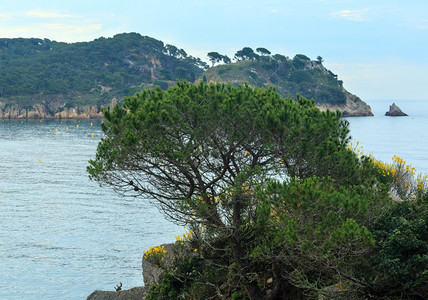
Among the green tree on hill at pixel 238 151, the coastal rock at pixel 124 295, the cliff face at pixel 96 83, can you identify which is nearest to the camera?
the green tree on hill at pixel 238 151

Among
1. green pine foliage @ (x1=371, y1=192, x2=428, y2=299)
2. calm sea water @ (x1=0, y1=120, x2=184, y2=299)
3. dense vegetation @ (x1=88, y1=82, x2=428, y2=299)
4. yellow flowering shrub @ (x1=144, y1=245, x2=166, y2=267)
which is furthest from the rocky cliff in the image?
green pine foliage @ (x1=371, y1=192, x2=428, y2=299)

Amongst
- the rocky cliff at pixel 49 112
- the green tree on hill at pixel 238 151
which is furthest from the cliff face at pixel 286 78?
the green tree on hill at pixel 238 151

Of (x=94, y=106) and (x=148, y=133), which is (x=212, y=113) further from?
(x=94, y=106)

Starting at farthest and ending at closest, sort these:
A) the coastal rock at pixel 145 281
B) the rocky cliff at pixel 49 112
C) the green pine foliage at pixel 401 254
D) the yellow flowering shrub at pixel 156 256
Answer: the rocky cliff at pixel 49 112
the coastal rock at pixel 145 281
the yellow flowering shrub at pixel 156 256
the green pine foliage at pixel 401 254

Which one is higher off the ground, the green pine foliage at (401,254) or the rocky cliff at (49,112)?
the green pine foliage at (401,254)

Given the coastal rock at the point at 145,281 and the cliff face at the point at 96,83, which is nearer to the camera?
the coastal rock at the point at 145,281

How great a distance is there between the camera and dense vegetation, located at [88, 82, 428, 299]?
9.93 m

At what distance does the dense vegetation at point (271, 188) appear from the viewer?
9930 millimetres

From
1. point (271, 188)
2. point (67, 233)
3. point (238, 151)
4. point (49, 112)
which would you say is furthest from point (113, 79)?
point (271, 188)

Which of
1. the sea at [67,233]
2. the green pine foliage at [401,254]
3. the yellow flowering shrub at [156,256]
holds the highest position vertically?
the green pine foliage at [401,254]

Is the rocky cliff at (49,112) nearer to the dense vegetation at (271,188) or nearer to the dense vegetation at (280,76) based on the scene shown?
the dense vegetation at (280,76)

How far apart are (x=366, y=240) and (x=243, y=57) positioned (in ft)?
633

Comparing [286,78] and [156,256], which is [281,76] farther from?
[156,256]

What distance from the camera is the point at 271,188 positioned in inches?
407
